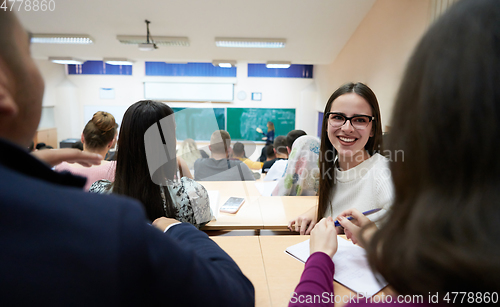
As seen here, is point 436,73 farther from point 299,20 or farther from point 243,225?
point 299,20

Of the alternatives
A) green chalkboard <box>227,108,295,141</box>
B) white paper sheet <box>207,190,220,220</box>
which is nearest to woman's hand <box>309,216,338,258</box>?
white paper sheet <box>207,190,220,220</box>

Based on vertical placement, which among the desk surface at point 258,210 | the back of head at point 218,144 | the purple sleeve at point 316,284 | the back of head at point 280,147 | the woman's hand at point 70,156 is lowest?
the desk surface at point 258,210

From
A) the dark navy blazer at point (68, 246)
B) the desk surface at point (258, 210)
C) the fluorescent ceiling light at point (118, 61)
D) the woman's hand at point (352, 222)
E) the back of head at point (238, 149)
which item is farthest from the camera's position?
the fluorescent ceiling light at point (118, 61)

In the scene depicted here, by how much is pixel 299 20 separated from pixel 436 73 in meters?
4.76

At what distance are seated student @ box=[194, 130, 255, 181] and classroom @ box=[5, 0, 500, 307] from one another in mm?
14

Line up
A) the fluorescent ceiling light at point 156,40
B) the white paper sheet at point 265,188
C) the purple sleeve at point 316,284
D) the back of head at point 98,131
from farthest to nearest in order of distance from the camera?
the fluorescent ceiling light at point 156,40 < the white paper sheet at point 265,188 < the back of head at point 98,131 < the purple sleeve at point 316,284

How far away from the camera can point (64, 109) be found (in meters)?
7.57

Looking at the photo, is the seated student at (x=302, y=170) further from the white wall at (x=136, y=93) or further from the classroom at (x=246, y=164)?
the white wall at (x=136, y=93)

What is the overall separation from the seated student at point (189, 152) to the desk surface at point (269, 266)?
1.14 meters

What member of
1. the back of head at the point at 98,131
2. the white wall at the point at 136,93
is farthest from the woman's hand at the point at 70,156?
the white wall at the point at 136,93

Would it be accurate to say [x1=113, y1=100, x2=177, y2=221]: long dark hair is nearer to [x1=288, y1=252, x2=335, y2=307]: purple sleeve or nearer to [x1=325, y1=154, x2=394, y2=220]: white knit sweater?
[x1=288, y1=252, x2=335, y2=307]: purple sleeve

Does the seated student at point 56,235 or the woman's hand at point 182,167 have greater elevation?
the seated student at point 56,235

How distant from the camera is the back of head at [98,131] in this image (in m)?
1.99

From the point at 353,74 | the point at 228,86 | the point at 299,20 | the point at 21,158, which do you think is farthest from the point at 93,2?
the point at 21,158
